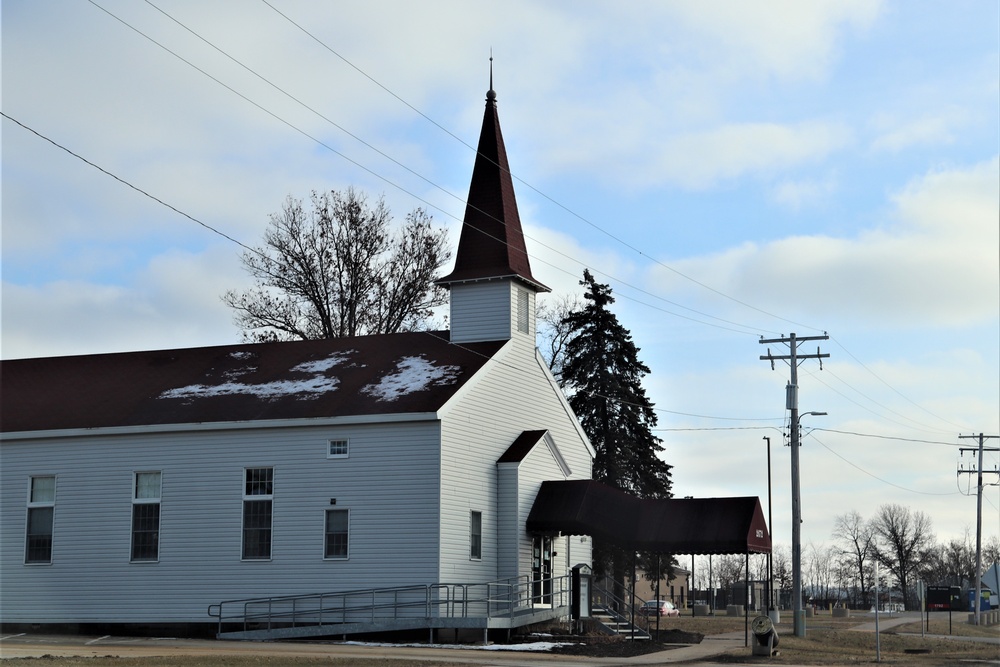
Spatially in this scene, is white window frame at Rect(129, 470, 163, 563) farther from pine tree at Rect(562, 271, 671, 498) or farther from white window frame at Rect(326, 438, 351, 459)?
pine tree at Rect(562, 271, 671, 498)

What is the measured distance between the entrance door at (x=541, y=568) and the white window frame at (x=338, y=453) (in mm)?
6828

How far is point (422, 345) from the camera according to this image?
40.4 metres

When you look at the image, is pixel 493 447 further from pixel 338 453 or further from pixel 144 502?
pixel 144 502

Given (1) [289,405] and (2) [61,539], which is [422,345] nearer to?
(1) [289,405]

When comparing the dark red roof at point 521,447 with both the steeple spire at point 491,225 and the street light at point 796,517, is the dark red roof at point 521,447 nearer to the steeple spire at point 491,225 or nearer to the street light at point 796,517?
the steeple spire at point 491,225

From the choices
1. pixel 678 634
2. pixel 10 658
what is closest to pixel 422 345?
pixel 678 634

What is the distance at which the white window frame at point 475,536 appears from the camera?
3600cm

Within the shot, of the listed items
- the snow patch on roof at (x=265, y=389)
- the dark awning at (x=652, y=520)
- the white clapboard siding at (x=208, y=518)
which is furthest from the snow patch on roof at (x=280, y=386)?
the dark awning at (x=652, y=520)

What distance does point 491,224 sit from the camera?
137 ft

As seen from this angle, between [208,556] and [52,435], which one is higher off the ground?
[52,435]

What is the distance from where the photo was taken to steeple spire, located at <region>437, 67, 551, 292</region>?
134ft

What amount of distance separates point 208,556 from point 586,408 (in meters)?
21.4

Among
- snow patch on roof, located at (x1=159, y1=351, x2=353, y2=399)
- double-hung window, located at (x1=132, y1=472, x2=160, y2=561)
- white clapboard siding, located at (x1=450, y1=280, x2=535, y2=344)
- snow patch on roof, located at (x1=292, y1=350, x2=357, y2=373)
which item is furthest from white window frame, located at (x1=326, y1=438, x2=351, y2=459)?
white clapboard siding, located at (x1=450, y1=280, x2=535, y2=344)

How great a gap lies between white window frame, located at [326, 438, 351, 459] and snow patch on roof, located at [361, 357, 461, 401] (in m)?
1.62
